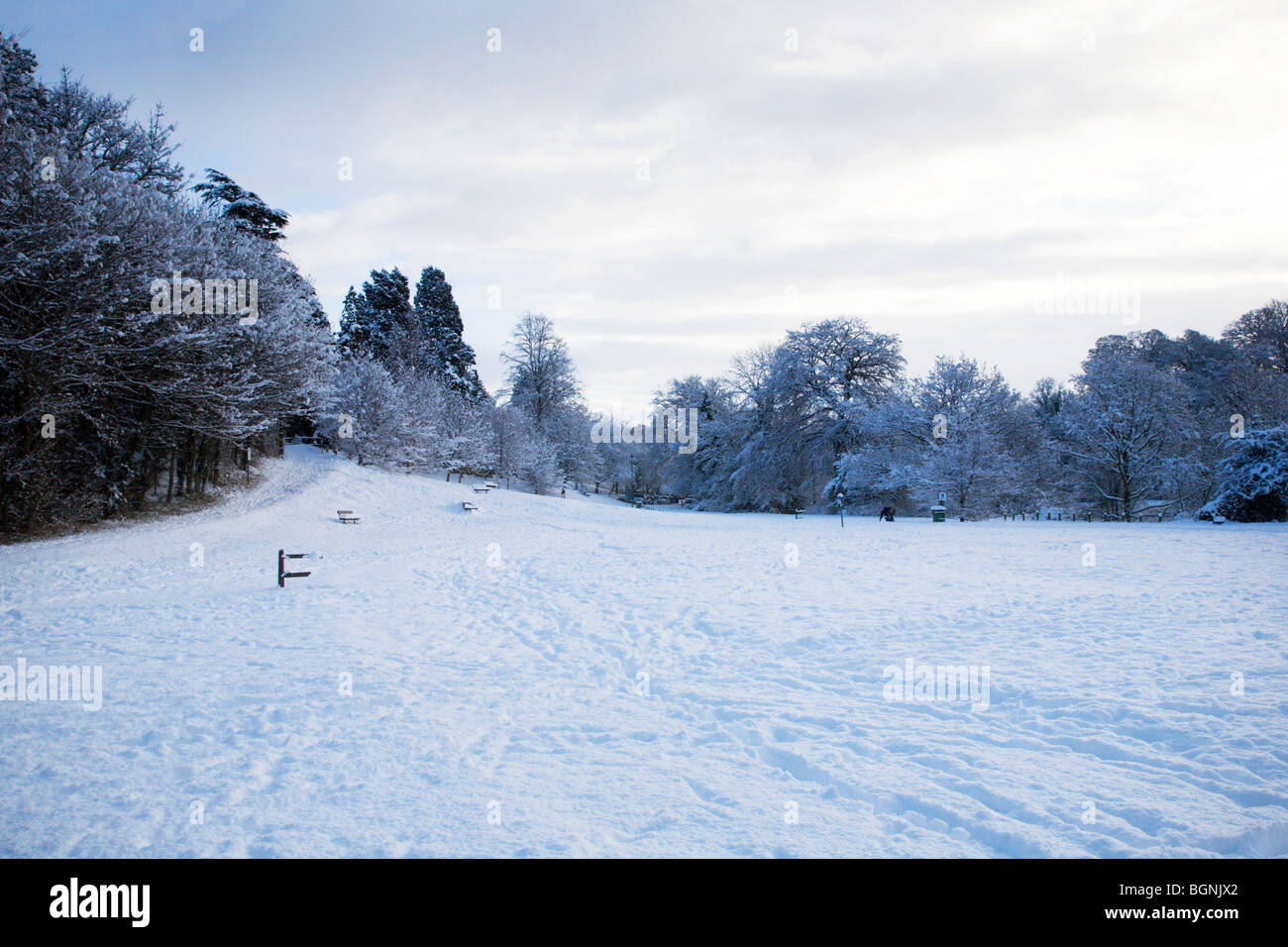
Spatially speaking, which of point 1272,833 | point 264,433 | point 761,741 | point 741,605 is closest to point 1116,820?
point 1272,833

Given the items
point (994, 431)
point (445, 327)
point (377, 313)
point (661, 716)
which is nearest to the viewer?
point (661, 716)

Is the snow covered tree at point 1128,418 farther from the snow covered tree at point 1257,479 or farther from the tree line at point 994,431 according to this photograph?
the snow covered tree at point 1257,479

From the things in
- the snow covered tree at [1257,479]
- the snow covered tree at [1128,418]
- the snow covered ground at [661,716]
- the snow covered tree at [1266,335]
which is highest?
the snow covered tree at [1266,335]

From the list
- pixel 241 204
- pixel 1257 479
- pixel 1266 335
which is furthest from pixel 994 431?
pixel 241 204

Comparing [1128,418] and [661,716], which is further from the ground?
[1128,418]

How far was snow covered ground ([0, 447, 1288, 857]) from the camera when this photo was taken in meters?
3.69

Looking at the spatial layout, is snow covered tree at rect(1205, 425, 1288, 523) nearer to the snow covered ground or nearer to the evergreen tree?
the snow covered ground

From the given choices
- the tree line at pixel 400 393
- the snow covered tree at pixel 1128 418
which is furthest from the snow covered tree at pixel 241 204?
the snow covered tree at pixel 1128 418

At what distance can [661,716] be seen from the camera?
576cm

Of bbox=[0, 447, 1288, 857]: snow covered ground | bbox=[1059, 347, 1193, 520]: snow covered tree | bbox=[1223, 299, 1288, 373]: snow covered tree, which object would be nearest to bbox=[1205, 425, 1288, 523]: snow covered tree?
bbox=[1059, 347, 1193, 520]: snow covered tree

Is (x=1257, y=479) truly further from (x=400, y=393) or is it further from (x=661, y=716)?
(x=400, y=393)

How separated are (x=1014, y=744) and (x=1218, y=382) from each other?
2073 inches

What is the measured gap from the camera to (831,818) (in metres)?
3.81

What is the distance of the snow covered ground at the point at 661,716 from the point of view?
3.69 m
